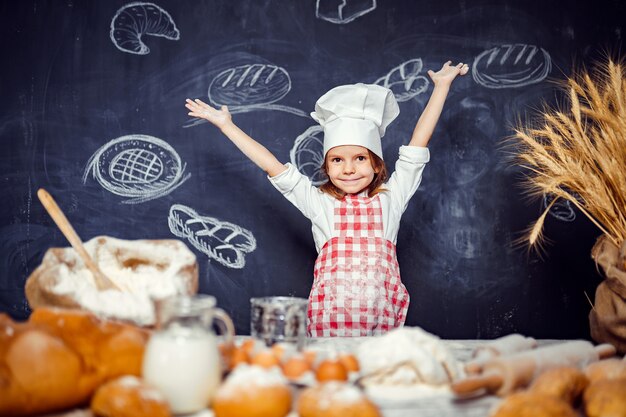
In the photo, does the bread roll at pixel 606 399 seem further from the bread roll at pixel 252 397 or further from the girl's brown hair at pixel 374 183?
the girl's brown hair at pixel 374 183

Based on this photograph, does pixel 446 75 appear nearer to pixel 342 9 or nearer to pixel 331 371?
pixel 342 9

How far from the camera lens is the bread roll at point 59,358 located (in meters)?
0.74

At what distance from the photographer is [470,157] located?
7.76 ft

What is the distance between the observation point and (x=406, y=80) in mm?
2379

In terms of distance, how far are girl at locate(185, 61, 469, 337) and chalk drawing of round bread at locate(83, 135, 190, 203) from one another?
1.29ft

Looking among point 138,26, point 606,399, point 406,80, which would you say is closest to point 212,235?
point 138,26

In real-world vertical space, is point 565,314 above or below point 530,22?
below

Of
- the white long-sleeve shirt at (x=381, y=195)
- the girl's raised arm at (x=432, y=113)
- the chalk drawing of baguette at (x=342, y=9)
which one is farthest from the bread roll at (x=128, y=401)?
the chalk drawing of baguette at (x=342, y=9)

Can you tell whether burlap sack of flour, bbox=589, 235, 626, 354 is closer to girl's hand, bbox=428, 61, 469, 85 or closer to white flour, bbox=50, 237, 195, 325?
girl's hand, bbox=428, 61, 469, 85

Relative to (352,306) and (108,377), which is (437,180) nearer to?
(352,306)

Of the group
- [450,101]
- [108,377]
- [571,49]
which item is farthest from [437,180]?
[108,377]

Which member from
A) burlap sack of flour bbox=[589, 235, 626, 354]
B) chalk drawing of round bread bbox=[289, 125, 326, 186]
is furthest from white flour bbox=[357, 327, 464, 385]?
chalk drawing of round bread bbox=[289, 125, 326, 186]

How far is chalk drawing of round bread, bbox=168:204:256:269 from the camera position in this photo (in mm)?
2270

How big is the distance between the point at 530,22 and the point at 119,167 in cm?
185
